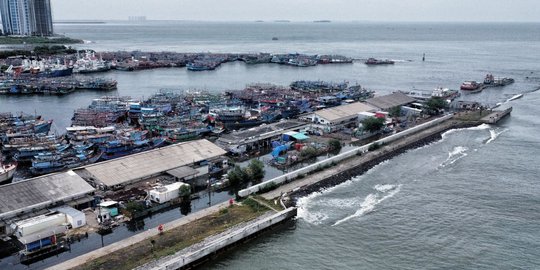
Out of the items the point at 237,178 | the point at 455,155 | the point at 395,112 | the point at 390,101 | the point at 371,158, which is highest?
the point at 390,101

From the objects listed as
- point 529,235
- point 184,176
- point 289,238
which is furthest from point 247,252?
point 529,235

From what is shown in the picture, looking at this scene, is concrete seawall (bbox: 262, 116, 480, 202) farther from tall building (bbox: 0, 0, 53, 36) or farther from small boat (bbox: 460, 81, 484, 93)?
tall building (bbox: 0, 0, 53, 36)

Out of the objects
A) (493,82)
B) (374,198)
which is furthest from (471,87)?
(374,198)

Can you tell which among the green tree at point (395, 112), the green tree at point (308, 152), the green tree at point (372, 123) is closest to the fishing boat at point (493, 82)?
the green tree at point (395, 112)

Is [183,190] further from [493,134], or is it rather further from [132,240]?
[493,134]

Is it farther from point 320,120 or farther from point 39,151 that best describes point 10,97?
point 320,120

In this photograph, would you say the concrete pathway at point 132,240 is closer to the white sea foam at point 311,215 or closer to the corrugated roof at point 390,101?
the white sea foam at point 311,215

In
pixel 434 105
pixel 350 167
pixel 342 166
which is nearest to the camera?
pixel 350 167

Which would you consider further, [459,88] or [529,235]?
[459,88]
